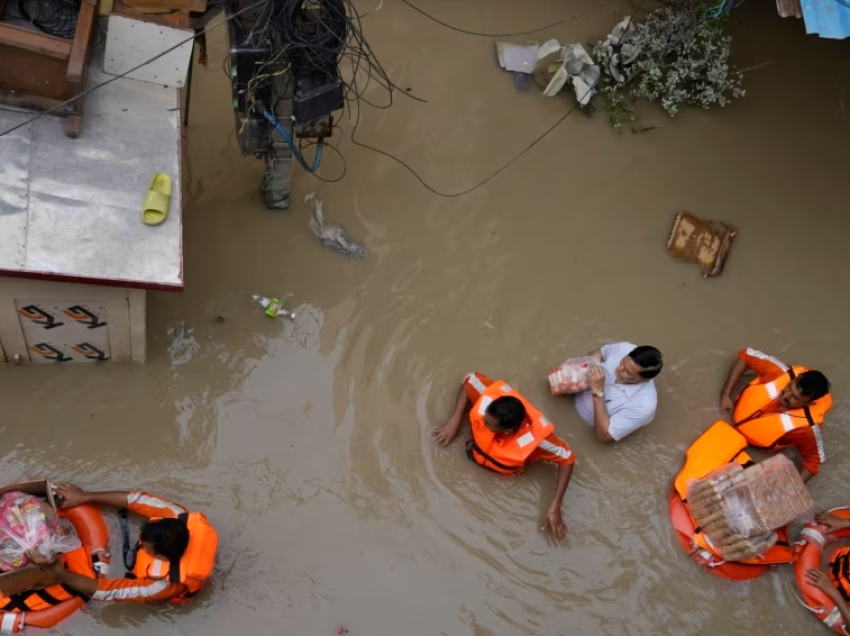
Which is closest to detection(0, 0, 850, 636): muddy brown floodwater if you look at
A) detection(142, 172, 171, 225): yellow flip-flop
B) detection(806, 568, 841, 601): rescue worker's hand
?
detection(806, 568, 841, 601): rescue worker's hand

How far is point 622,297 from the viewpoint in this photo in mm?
6332

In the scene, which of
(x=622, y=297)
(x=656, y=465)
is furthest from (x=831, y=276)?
(x=656, y=465)

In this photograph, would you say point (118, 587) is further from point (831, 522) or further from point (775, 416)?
point (831, 522)

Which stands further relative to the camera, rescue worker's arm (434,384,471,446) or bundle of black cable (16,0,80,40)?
rescue worker's arm (434,384,471,446)

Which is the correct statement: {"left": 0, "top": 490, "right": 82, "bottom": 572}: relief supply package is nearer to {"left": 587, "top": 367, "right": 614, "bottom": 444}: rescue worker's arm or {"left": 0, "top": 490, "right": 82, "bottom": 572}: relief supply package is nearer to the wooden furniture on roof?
the wooden furniture on roof

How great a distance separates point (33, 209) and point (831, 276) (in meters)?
5.90

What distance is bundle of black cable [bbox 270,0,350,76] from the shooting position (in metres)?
4.79

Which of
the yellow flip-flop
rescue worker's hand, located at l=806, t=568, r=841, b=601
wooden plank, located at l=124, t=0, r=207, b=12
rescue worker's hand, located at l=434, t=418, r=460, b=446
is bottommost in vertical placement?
rescue worker's hand, located at l=806, t=568, r=841, b=601

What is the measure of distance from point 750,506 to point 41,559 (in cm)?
397

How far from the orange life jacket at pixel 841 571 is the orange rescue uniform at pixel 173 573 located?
3.81m

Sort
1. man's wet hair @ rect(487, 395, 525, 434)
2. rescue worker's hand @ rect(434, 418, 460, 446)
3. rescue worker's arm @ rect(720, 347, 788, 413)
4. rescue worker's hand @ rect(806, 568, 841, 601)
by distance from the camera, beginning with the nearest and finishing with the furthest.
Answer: man's wet hair @ rect(487, 395, 525, 434), rescue worker's hand @ rect(806, 568, 841, 601), rescue worker's hand @ rect(434, 418, 460, 446), rescue worker's arm @ rect(720, 347, 788, 413)

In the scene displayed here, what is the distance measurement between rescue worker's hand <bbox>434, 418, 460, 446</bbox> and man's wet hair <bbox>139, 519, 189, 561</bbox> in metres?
1.75

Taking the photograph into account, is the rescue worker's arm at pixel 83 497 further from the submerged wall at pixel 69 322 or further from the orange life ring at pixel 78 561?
the submerged wall at pixel 69 322

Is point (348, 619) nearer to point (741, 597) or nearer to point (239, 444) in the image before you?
point (239, 444)
